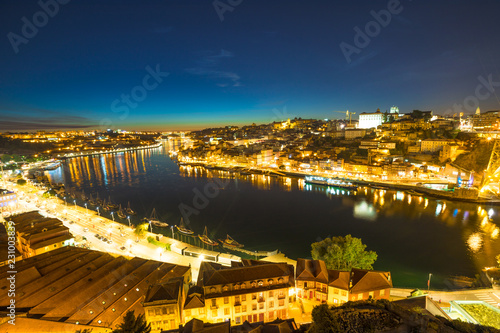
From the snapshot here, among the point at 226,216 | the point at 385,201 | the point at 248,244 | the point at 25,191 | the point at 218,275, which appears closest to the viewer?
the point at 218,275

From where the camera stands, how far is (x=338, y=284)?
20.3ft

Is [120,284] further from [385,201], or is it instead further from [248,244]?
[385,201]

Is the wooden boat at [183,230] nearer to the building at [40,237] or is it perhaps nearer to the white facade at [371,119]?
the building at [40,237]

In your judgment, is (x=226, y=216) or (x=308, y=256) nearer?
(x=308, y=256)

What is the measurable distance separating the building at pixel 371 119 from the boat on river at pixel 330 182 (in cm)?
2192

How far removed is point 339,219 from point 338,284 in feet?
32.0

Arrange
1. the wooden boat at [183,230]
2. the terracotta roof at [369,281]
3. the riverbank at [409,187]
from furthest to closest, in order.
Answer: the riverbank at [409,187]
the wooden boat at [183,230]
the terracotta roof at [369,281]

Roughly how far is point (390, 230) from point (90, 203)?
67.1 feet

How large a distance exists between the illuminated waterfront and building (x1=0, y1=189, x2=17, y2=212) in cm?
595

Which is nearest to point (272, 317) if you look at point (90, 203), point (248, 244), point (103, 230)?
point (248, 244)

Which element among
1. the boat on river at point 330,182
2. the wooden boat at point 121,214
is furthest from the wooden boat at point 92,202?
the boat on river at point 330,182

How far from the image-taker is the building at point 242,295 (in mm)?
5621

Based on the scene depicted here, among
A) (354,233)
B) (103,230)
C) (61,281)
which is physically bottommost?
(354,233)

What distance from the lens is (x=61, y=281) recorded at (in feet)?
21.9
